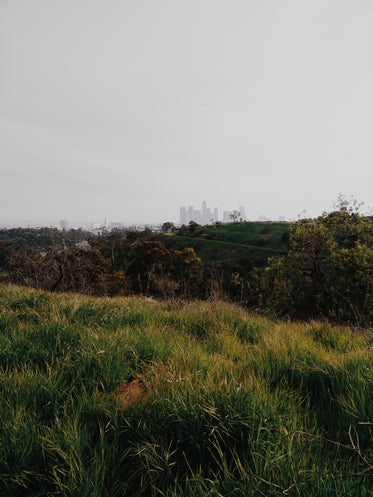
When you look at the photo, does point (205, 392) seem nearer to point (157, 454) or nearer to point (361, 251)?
point (157, 454)

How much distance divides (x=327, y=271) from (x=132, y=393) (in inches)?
593

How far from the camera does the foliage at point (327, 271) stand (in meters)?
11.0

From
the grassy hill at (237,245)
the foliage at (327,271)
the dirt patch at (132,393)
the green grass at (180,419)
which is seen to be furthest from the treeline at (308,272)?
the grassy hill at (237,245)

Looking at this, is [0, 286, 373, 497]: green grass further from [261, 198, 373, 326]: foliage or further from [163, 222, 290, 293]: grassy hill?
[163, 222, 290, 293]: grassy hill

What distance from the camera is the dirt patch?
5.87 ft

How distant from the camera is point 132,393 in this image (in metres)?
2.04

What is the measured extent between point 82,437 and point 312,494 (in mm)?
1413

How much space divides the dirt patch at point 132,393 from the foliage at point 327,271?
1016 centimetres

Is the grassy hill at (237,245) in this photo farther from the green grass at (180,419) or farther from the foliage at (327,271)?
the green grass at (180,419)

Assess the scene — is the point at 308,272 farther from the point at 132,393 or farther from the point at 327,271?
the point at 132,393

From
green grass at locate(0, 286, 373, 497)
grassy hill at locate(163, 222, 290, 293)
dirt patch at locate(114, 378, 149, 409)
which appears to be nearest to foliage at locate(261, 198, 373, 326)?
green grass at locate(0, 286, 373, 497)

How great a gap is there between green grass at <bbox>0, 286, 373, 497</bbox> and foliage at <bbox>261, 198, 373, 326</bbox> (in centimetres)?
948

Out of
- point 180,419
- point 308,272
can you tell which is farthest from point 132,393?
point 308,272

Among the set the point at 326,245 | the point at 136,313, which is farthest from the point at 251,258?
the point at 136,313
